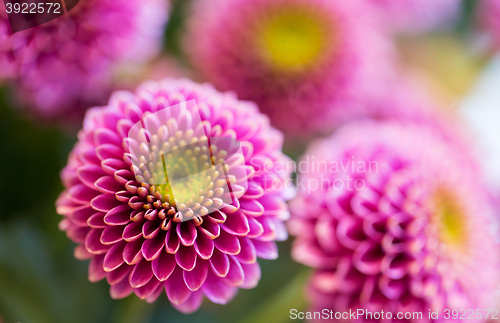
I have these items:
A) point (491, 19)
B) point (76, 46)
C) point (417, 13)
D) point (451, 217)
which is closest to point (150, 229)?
point (76, 46)

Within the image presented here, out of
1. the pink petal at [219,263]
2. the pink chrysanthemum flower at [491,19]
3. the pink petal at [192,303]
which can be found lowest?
the pink petal at [192,303]

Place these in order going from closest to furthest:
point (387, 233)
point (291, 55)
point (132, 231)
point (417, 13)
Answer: point (132, 231) → point (387, 233) → point (291, 55) → point (417, 13)

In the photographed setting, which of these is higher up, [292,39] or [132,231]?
[292,39]

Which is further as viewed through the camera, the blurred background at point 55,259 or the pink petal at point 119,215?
the blurred background at point 55,259

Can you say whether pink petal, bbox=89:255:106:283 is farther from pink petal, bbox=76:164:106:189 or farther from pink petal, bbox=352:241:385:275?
pink petal, bbox=352:241:385:275

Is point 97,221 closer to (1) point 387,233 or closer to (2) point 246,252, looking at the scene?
(2) point 246,252

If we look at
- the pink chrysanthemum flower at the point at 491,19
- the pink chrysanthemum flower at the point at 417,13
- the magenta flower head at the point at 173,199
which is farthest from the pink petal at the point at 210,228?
the pink chrysanthemum flower at the point at 491,19

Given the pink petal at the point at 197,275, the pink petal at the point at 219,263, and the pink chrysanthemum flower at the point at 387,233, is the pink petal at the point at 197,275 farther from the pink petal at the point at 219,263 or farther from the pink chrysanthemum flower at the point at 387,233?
the pink chrysanthemum flower at the point at 387,233

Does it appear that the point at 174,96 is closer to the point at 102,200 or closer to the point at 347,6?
the point at 102,200
